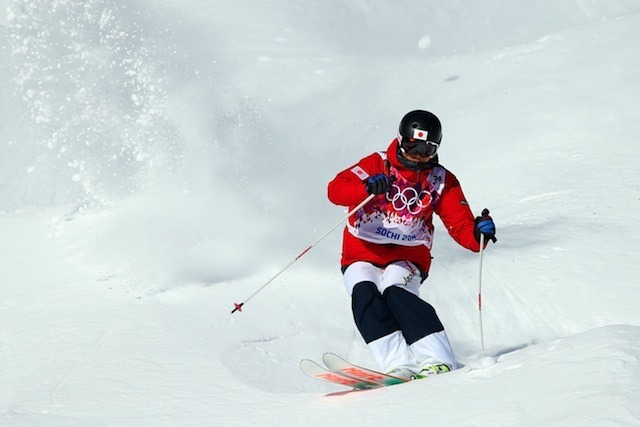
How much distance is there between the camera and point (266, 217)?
735 centimetres

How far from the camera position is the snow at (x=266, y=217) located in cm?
407

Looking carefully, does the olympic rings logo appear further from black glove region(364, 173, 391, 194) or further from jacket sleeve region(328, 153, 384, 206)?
black glove region(364, 173, 391, 194)

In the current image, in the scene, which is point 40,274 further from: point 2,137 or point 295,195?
point 2,137

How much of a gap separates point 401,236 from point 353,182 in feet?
1.29

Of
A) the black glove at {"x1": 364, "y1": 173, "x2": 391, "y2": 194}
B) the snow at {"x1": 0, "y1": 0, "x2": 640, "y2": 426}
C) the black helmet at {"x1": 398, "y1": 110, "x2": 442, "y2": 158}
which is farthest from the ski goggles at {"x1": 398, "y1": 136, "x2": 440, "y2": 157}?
the snow at {"x1": 0, "y1": 0, "x2": 640, "y2": 426}

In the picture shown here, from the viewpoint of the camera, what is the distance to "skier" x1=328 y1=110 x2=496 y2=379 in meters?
4.46

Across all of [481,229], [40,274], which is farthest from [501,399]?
[40,274]

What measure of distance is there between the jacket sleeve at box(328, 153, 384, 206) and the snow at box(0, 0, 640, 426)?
3.31 feet

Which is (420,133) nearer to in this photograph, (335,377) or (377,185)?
(377,185)

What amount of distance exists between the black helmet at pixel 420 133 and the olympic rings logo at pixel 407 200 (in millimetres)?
230

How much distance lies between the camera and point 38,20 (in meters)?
10.9

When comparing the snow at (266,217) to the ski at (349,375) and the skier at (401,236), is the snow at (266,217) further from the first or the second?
the skier at (401,236)

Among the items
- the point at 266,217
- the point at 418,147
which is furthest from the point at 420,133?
the point at 266,217

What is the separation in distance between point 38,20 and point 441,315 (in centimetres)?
691
